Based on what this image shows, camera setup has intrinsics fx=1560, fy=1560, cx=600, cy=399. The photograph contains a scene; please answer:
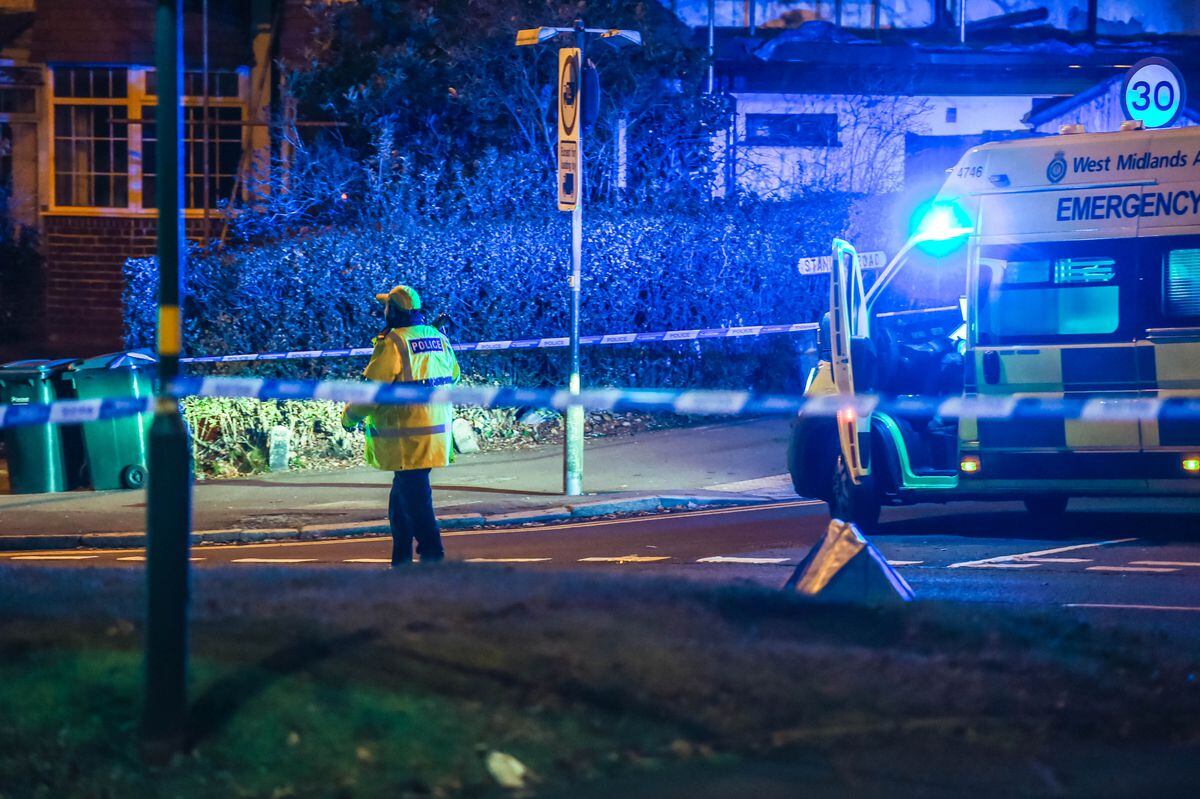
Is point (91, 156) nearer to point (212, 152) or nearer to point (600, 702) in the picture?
point (212, 152)

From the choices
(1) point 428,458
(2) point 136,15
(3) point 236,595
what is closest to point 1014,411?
(1) point 428,458

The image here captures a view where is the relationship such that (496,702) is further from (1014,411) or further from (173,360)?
(1014,411)

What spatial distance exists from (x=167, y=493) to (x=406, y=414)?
4042 mm

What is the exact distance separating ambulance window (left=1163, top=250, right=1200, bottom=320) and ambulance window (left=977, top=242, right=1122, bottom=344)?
295 mm

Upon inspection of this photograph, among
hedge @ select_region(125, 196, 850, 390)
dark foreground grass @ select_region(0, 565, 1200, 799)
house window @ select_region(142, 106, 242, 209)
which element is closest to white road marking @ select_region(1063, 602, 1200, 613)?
dark foreground grass @ select_region(0, 565, 1200, 799)

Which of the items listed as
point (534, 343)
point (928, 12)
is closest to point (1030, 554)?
point (534, 343)

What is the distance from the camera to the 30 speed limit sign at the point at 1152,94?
12.9 m

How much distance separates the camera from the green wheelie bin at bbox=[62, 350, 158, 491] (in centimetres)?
1356

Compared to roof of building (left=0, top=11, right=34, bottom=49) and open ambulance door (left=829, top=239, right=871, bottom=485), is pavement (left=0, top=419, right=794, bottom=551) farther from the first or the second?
roof of building (left=0, top=11, right=34, bottom=49)

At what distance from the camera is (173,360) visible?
4703 millimetres

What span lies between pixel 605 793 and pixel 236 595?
7.79 ft

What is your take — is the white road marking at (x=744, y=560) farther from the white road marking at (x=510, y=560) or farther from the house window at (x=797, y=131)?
the house window at (x=797, y=131)

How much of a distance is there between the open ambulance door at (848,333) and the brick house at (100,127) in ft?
42.6

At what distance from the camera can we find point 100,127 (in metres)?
22.4
